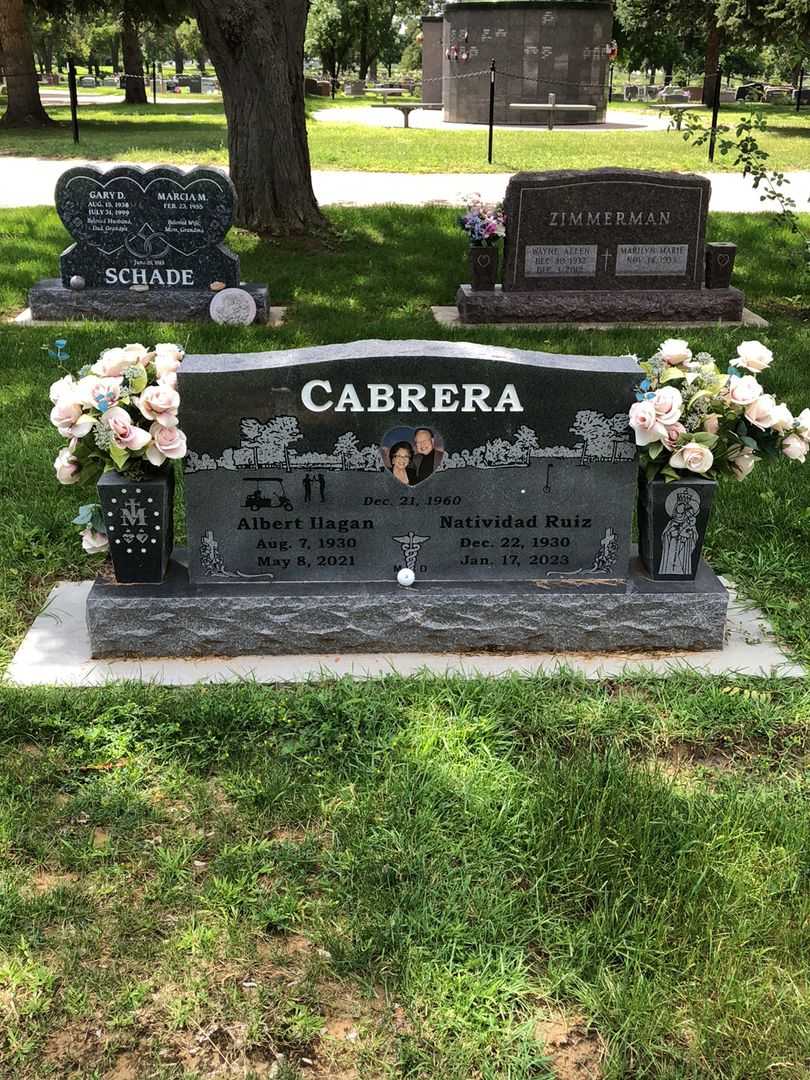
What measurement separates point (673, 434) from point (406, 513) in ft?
3.72

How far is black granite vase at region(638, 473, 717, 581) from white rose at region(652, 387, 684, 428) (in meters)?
0.29

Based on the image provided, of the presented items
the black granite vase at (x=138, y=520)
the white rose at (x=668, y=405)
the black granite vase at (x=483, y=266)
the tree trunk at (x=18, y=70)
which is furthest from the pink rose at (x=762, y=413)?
the tree trunk at (x=18, y=70)

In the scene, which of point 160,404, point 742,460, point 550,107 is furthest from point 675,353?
point 550,107

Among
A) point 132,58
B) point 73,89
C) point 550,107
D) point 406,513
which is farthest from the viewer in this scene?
point 132,58

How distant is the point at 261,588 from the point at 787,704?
2170 mm

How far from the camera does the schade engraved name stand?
14.2 feet

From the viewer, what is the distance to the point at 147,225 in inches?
375

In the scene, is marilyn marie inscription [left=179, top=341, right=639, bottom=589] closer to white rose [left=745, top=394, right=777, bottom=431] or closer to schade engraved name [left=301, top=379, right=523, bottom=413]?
schade engraved name [left=301, top=379, right=523, bottom=413]

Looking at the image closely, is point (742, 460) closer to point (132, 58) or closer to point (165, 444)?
point (165, 444)

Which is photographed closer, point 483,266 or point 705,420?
point 705,420

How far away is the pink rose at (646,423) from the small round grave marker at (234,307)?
18.8 ft

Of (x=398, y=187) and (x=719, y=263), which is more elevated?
(x=398, y=187)

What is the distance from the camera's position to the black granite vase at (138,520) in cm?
442

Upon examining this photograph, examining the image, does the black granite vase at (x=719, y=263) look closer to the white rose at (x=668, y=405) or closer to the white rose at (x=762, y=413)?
the white rose at (x=762, y=413)
